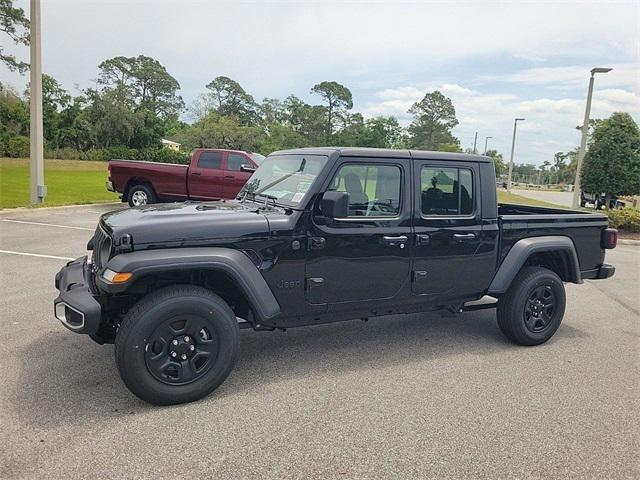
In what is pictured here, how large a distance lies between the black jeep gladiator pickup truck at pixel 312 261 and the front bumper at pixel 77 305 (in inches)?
0.5

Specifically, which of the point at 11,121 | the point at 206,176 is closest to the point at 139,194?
the point at 206,176

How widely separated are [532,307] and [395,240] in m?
1.77

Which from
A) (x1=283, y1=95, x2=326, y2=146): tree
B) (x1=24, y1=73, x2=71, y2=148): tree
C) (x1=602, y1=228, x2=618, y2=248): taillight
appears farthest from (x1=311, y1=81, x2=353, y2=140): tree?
(x1=602, y1=228, x2=618, y2=248): taillight

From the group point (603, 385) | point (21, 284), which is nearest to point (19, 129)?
point (21, 284)

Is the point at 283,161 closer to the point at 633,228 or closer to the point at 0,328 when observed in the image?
the point at 0,328

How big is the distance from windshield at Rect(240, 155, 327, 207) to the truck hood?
0.34 m

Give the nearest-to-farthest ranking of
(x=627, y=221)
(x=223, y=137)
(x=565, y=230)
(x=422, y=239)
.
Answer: (x=422, y=239) < (x=565, y=230) < (x=627, y=221) < (x=223, y=137)

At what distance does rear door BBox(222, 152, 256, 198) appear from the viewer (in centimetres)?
1333

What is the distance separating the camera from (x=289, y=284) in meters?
3.82

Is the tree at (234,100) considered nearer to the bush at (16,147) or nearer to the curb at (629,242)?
the bush at (16,147)

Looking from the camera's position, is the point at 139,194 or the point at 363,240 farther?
the point at 139,194

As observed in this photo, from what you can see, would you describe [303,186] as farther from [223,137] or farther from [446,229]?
[223,137]

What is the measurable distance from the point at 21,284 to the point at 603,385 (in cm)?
651

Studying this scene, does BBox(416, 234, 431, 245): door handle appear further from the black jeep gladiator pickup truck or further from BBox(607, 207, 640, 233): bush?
BBox(607, 207, 640, 233): bush
